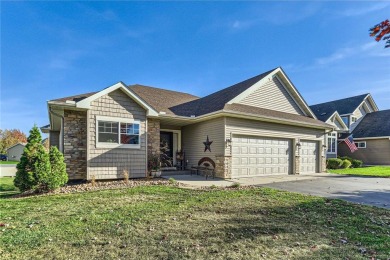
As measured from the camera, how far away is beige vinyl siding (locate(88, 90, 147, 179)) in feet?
32.5

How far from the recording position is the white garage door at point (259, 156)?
12.0 metres

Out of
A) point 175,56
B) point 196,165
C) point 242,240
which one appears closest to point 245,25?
point 175,56

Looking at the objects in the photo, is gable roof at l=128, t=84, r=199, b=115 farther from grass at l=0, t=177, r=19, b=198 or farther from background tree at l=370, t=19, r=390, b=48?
background tree at l=370, t=19, r=390, b=48

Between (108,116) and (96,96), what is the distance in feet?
3.37

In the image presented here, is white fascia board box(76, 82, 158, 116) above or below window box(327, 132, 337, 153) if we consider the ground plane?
above

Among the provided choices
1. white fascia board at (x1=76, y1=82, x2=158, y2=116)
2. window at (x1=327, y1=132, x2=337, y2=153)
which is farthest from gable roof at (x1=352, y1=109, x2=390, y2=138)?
white fascia board at (x1=76, y1=82, x2=158, y2=116)

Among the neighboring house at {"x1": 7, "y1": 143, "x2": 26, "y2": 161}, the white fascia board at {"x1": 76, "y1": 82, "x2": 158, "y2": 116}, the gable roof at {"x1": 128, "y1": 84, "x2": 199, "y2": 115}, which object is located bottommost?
the neighboring house at {"x1": 7, "y1": 143, "x2": 26, "y2": 161}

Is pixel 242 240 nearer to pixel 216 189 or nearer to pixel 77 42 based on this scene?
pixel 216 189

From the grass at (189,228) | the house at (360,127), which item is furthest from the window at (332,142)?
the grass at (189,228)

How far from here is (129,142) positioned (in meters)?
10.8

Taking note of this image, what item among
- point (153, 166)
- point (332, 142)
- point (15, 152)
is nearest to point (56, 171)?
point (153, 166)

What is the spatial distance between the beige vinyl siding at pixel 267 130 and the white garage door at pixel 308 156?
0.47 metres

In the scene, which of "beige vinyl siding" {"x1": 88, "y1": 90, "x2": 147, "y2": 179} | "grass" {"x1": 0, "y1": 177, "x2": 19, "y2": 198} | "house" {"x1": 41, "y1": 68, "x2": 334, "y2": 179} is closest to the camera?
"grass" {"x1": 0, "y1": 177, "x2": 19, "y2": 198}

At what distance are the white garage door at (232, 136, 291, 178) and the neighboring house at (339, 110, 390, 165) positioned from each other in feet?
51.3
